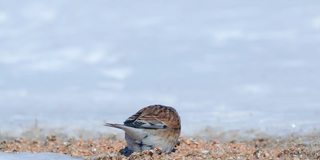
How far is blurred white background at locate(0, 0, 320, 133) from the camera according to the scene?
1272cm

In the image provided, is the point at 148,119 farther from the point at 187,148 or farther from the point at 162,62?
the point at 162,62

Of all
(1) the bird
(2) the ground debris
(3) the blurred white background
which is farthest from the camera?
(3) the blurred white background

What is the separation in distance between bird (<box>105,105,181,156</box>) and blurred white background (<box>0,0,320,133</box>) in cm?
193

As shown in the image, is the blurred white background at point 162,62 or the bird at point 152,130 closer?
the bird at point 152,130

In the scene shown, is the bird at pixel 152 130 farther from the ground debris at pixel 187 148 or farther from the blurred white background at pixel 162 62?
the blurred white background at pixel 162 62

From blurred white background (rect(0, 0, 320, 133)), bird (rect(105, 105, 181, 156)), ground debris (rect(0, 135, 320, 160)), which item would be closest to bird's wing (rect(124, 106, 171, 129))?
bird (rect(105, 105, 181, 156))

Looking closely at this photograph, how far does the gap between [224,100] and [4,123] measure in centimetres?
290

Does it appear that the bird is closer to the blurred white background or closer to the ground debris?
the ground debris

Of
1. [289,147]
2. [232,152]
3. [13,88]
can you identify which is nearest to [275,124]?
[289,147]

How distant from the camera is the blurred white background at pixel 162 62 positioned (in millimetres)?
12719

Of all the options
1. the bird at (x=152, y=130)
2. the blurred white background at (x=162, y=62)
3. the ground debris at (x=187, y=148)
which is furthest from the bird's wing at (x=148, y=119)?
the blurred white background at (x=162, y=62)

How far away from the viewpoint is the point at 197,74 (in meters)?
15.2

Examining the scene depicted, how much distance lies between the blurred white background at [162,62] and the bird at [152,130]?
193cm

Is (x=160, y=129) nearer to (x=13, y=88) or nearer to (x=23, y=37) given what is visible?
(x=13, y=88)
